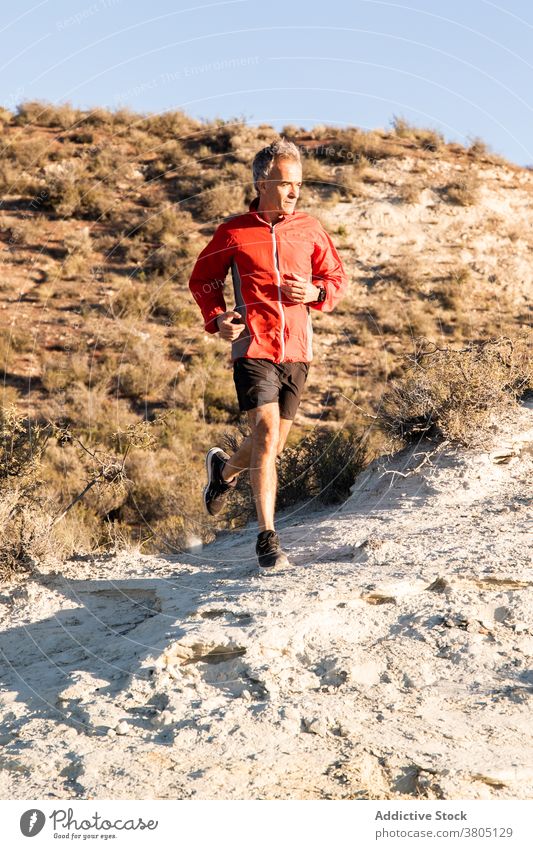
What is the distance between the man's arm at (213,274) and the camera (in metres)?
5.25

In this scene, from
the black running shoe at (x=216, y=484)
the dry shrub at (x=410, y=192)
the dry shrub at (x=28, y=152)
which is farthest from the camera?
the dry shrub at (x=28, y=152)

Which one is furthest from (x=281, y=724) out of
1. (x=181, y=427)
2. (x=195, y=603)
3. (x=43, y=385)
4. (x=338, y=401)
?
(x=43, y=385)

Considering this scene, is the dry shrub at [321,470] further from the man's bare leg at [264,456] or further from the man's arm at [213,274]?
the man's arm at [213,274]

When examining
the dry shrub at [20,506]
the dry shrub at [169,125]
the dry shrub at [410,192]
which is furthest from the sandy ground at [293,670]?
Answer: the dry shrub at [169,125]

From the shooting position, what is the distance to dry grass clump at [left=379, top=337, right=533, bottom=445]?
666 cm

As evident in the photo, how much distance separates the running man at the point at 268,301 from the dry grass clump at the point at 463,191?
18.8m

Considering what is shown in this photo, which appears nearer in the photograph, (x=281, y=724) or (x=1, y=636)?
(x=281, y=724)

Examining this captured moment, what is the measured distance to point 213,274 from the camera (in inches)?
210

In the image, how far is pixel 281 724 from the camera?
3523mm

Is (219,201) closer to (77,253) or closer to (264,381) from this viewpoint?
(77,253)

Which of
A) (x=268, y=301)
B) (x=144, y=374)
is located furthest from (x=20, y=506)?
(x=144, y=374)
